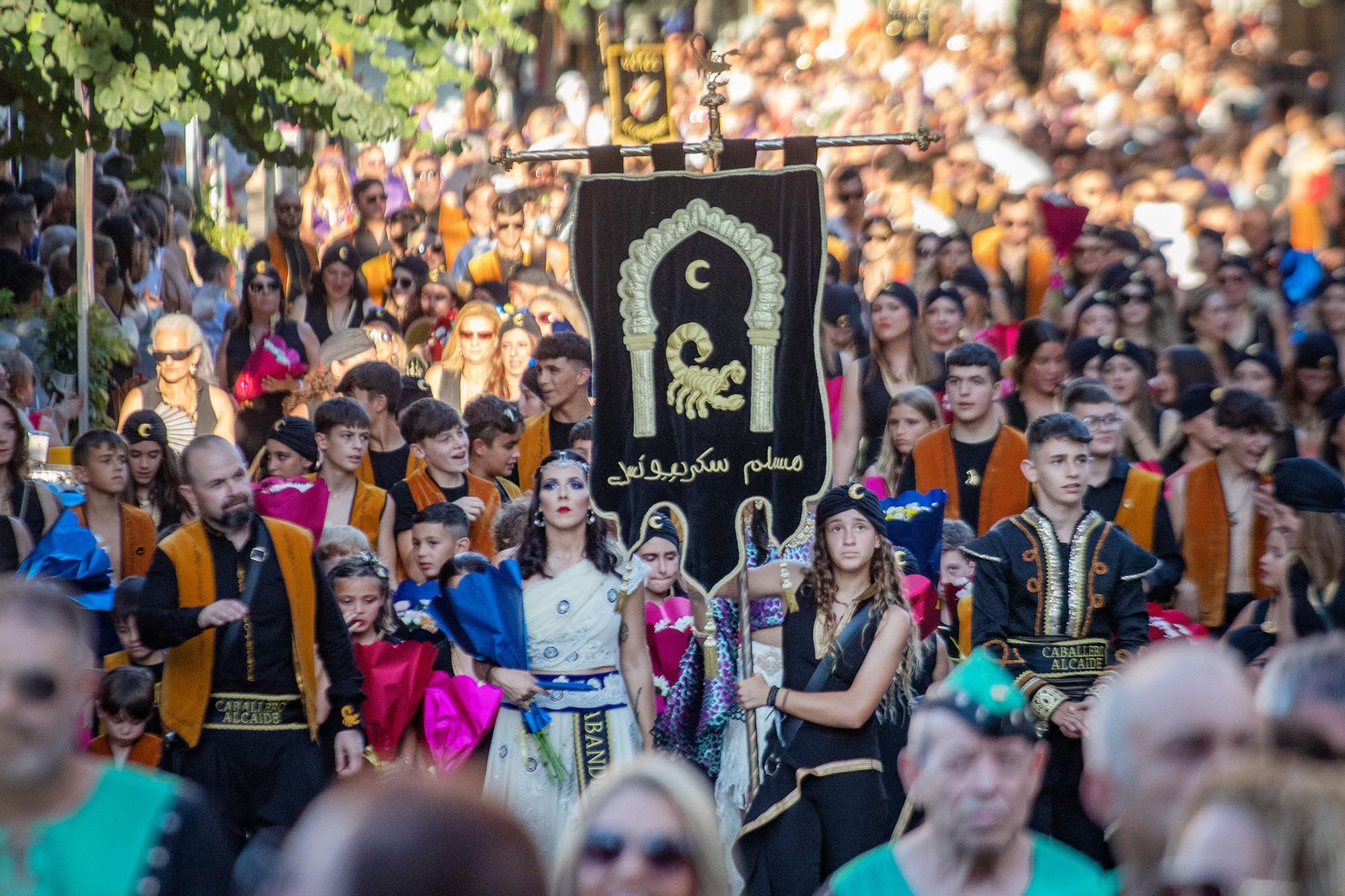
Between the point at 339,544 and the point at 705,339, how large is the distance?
1.90 m

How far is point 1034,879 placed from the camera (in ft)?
12.6

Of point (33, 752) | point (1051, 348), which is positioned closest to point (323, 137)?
point (1051, 348)

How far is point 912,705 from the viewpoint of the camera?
711 centimetres

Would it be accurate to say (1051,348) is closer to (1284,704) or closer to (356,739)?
(356,739)

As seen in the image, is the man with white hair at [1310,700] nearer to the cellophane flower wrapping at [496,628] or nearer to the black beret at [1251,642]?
the black beret at [1251,642]

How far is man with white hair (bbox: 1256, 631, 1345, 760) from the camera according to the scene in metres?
3.19

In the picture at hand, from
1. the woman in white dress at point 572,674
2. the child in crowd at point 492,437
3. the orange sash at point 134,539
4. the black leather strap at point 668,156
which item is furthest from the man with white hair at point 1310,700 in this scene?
the child in crowd at point 492,437

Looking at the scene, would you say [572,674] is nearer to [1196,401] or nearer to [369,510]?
[369,510]

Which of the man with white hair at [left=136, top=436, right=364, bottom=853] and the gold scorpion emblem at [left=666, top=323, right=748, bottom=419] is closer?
the man with white hair at [left=136, top=436, right=364, bottom=853]

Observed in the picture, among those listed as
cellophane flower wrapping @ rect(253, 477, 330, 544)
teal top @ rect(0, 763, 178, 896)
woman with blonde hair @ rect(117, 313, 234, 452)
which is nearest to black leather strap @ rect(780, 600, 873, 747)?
cellophane flower wrapping @ rect(253, 477, 330, 544)

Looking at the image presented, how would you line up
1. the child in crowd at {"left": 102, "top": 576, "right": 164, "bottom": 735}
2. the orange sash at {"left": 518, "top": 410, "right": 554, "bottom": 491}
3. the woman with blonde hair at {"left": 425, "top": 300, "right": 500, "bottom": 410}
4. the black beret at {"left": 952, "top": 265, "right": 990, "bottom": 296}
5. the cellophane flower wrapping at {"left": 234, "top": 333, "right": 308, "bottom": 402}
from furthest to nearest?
the black beret at {"left": 952, "top": 265, "right": 990, "bottom": 296} < the woman with blonde hair at {"left": 425, "top": 300, "right": 500, "bottom": 410} < the cellophane flower wrapping at {"left": 234, "top": 333, "right": 308, "bottom": 402} < the orange sash at {"left": 518, "top": 410, "right": 554, "bottom": 491} < the child in crowd at {"left": 102, "top": 576, "right": 164, "bottom": 735}

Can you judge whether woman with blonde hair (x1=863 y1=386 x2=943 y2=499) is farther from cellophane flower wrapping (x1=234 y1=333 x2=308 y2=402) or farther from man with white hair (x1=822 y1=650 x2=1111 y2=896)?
man with white hair (x1=822 y1=650 x2=1111 y2=896)

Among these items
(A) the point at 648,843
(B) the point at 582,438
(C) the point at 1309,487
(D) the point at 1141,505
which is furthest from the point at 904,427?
(A) the point at 648,843

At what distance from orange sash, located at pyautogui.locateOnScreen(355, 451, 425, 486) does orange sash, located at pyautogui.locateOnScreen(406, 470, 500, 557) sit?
39 centimetres
